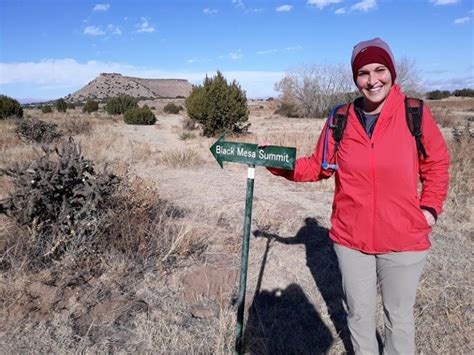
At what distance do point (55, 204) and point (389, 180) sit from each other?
300cm

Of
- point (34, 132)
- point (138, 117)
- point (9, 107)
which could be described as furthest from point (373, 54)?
point (9, 107)

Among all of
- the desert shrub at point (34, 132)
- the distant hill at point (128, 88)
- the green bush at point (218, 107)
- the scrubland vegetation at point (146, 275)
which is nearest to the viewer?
the scrubland vegetation at point (146, 275)

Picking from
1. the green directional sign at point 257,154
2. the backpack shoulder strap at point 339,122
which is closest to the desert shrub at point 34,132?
the green directional sign at point 257,154

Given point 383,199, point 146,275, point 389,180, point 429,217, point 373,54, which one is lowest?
point 146,275

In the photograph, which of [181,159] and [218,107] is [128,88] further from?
[181,159]

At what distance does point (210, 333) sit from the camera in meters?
2.68

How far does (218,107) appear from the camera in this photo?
671 inches

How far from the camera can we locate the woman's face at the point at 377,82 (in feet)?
6.14

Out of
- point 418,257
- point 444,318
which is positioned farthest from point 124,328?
point 444,318

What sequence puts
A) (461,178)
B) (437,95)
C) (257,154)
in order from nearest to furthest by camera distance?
(257,154) → (461,178) → (437,95)

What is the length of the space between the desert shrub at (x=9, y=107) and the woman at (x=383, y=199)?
24.0m

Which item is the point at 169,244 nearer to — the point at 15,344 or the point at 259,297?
the point at 259,297

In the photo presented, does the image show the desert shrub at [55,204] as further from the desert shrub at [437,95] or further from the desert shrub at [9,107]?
the desert shrub at [437,95]

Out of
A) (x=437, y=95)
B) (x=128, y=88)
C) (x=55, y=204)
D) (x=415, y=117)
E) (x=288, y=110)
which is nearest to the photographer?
(x=415, y=117)
